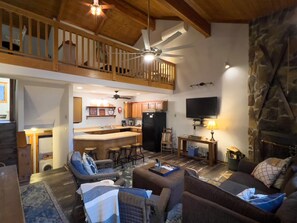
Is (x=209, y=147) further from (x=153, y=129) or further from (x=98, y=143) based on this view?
(x=98, y=143)

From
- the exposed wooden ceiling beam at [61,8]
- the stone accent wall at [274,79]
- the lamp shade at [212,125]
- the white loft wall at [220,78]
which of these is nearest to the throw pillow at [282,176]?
the stone accent wall at [274,79]

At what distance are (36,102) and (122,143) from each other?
2.64m

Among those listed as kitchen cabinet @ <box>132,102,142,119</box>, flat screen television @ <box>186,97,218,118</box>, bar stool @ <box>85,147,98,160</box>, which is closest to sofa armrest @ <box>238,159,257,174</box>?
flat screen television @ <box>186,97,218,118</box>

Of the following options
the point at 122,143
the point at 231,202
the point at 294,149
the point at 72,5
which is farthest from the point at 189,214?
the point at 72,5

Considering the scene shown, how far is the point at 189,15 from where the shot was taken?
4.47 metres

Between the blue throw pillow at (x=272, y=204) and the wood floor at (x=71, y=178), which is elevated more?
the blue throw pillow at (x=272, y=204)

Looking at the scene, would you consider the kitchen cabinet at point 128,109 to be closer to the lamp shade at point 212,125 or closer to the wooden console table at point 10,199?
the lamp shade at point 212,125

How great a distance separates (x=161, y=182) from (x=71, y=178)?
238 centimetres

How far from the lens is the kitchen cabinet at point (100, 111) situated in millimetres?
7191

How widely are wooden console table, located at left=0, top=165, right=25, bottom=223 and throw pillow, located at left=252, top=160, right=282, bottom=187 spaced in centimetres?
298

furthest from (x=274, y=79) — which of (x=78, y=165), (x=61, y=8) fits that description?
(x=61, y=8)

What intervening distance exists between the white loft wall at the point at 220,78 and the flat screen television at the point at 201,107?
204mm

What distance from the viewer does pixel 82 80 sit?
12.6 ft

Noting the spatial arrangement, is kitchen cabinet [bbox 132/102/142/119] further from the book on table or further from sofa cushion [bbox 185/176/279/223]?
sofa cushion [bbox 185/176/279/223]
